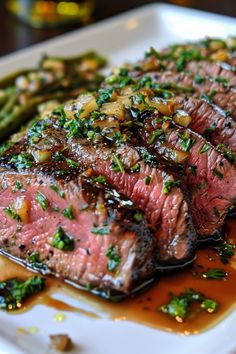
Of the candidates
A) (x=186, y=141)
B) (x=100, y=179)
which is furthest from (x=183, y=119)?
(x=100, y=179)

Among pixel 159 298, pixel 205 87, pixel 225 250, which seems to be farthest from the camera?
pixel 205 87

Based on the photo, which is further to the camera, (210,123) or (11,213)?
(210,123)

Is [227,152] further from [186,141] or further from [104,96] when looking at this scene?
[104,96]

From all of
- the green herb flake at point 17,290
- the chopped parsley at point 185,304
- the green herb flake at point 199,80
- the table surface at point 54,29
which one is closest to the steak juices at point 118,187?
the green herb flake at point 17,290

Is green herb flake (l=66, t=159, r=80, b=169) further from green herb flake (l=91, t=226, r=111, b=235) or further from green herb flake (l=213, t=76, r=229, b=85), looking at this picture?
green herb flake (l=213, t=76, r=229, b=85)

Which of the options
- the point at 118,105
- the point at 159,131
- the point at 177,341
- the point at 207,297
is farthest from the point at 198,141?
the point at 177,341

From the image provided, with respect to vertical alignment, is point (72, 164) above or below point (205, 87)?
below

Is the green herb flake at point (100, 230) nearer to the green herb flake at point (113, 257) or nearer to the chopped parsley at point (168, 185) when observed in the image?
the green herb flake at point (113, 257)
